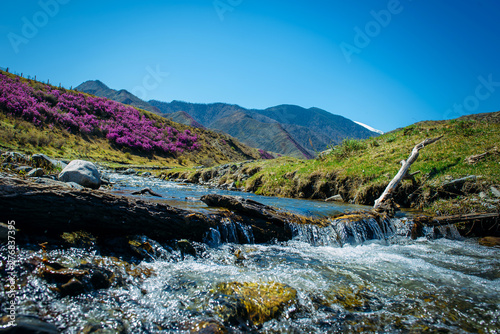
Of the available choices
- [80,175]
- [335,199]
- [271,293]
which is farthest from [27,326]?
[335,199]

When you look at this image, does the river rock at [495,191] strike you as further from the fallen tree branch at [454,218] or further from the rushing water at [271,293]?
the rushing water at [271,293]

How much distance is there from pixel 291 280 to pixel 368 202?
1070cm

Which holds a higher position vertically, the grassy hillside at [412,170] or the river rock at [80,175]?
the grassy hillside at [412,170]

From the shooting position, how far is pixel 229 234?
6.28 metres

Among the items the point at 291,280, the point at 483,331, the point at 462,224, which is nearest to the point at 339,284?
the point at 291,280

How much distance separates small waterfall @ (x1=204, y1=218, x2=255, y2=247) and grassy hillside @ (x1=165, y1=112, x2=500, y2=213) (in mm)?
8849

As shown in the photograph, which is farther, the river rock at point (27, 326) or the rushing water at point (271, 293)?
the rushing water at point (271, 293)

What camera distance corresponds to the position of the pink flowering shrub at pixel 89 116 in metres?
36.6

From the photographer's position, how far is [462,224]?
8.59m

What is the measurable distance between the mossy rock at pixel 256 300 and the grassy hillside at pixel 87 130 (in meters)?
29.3

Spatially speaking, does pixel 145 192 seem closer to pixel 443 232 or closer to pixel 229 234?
pixel 229 234

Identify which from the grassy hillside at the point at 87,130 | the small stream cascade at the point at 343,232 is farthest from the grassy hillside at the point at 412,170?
the grassy hillside at the point at 87,130

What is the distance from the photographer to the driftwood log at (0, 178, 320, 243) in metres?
3.74

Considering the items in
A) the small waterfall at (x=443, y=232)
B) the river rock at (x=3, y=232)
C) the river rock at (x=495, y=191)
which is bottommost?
the river rock at (x=3, y=232)
